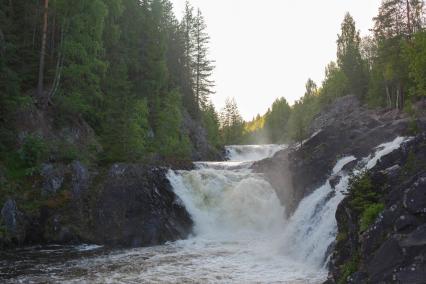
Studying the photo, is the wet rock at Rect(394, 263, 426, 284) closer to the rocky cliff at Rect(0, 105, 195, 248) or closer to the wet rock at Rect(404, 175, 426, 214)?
the wet rock at Rect(404, 175, 426, 214)

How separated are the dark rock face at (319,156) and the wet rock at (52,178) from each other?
14.3 m

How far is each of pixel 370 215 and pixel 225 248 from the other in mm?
11304

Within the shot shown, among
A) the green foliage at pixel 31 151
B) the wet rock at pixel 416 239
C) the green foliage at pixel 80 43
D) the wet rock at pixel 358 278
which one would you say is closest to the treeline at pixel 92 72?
the green foliage at pixel 80 43

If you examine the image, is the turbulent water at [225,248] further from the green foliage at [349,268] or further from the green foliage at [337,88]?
the green foliage at [337,88]

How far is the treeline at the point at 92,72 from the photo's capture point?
29.3m

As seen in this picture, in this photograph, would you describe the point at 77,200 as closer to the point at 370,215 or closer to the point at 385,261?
the point at 370,215

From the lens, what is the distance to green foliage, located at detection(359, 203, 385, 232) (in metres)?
12.2

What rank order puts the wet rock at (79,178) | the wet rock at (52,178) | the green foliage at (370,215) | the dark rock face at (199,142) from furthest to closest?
the dark rock face at (199,142), the wet rock at (79,178), the wet rock at (52,178), the green foliage at (370,215)

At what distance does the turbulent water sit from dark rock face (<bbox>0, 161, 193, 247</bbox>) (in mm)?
1259

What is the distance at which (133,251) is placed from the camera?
21.8 m

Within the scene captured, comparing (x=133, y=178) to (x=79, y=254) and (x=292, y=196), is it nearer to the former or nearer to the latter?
(x=79, y=254)

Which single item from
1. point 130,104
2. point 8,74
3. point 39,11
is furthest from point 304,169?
point 39,11

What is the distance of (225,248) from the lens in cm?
2236

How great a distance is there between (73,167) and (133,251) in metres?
7.14
